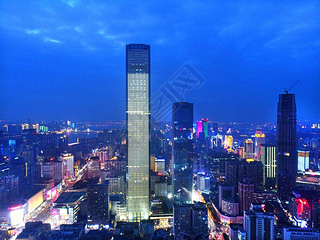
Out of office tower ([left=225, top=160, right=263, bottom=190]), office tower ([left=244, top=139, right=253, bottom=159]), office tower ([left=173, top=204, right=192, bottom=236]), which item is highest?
office tower ([left=244, top=139, right=253, bottom=159])

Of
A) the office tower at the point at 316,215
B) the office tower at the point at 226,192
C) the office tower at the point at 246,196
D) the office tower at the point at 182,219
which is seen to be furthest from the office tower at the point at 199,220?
the office tower at the point at 316,215

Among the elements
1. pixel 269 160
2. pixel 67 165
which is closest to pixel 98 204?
pixel 67 165

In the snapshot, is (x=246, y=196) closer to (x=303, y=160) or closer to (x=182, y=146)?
(x=182, y=146)

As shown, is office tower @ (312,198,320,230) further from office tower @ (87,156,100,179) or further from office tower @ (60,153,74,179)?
office tower @ (60,153,74,179)

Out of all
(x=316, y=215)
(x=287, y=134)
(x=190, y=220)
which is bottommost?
(x=190, y=220)

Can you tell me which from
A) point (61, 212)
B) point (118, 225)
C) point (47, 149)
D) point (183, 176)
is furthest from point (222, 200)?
point (47, 149)

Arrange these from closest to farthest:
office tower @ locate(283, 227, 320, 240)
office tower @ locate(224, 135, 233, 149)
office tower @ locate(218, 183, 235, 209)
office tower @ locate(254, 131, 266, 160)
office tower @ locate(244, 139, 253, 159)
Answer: office tower @ locate(283, 227, 320, 240)
office tower @ locate(218, 183, 235, 209)
office tower @ locate(254, 131, 266, 160)
office tower @ locate(244, 139, 253, 159)
office tower @ locate(224, 135, 233, 149)

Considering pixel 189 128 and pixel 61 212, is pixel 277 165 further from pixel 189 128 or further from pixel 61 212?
pixel 61 212

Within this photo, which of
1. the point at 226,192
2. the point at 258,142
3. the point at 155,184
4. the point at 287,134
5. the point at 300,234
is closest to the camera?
the point at 300,234

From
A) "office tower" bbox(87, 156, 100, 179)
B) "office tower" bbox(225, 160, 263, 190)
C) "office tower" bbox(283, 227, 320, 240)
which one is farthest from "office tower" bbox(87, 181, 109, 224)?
"office tower" bbox(225, 160, 263, 190)
